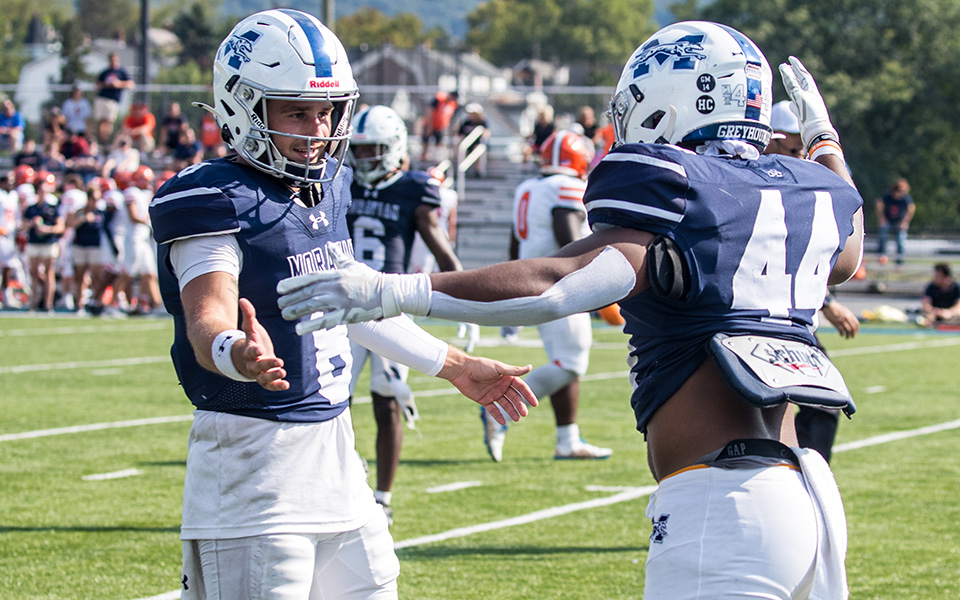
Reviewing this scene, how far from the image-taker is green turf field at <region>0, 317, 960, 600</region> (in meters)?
5.51

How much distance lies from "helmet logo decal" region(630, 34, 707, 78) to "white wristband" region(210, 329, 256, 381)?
1.09m

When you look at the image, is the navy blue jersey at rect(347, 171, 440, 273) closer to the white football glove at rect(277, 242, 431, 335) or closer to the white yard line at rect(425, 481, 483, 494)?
the white yard line at rect(425, 481, 483, 494)

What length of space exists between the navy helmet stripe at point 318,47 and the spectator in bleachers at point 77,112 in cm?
2360

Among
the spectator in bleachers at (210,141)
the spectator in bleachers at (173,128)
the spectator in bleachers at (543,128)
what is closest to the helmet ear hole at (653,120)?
the spectator in bleachers at (543,128)

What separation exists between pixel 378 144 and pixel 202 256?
4.19 meters

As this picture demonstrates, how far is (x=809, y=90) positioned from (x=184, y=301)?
75.0 inches

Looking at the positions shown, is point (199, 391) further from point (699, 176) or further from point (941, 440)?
Result: point (941, 440)

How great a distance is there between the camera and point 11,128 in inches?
1027

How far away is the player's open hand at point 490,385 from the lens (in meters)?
3.16

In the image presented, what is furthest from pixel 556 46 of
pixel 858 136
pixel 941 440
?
pixel 941 440

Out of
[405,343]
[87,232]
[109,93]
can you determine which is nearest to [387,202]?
[405,343]

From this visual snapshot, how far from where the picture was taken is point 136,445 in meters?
8.60

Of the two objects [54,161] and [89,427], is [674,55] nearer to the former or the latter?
[89,427]

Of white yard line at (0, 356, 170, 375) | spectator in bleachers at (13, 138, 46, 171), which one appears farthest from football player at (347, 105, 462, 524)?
spectator in bleachers at (13, 138, 46, 171)
